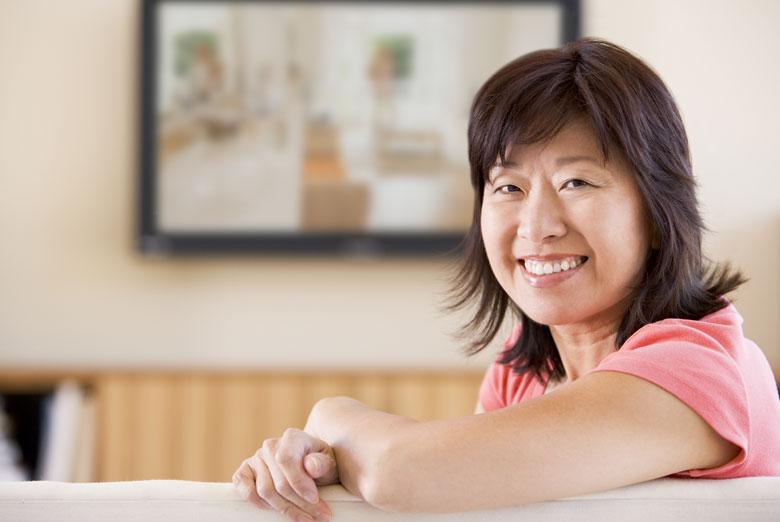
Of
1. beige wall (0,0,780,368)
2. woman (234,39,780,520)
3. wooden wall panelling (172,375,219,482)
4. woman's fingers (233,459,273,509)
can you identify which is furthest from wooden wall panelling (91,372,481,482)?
woman's fingers (233,459,273,509)

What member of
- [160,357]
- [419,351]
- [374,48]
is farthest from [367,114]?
[160,357]

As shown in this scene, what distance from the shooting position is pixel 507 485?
0.88 metres

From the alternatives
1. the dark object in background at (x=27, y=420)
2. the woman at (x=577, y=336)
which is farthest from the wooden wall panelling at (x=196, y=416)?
the woman at (x=577, y=336)

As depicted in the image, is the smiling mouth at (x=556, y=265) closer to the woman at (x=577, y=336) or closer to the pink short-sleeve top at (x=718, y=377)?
the woman at (x=577, y=336)

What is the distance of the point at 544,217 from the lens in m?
1.13

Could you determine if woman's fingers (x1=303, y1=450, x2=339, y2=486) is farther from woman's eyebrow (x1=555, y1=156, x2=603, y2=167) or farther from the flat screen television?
the flat screen television

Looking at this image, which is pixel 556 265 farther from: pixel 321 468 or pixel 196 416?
pixel 196 416

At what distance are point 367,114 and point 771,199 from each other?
123 centimetres

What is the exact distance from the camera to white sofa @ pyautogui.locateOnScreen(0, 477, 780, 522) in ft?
2.96

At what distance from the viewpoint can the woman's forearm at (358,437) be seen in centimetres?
93

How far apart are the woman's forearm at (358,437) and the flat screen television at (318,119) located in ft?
6.47

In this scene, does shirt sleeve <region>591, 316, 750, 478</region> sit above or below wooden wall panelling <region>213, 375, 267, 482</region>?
above

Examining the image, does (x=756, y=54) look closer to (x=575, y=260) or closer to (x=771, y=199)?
(x=771, y=199)

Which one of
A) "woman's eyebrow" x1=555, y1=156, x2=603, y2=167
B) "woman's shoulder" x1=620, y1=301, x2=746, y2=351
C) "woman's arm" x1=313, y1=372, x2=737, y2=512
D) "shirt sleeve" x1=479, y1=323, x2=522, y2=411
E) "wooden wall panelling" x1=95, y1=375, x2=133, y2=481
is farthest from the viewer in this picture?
"wooden wall panelling" x1=95, y1=375, x2=133, y2=481
